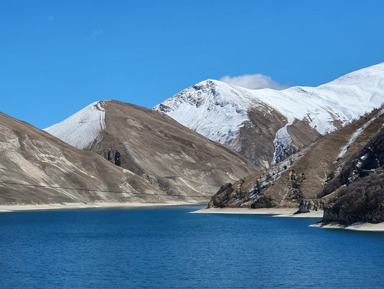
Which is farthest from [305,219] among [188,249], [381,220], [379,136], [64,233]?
[188,249]

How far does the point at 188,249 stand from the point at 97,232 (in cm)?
2818

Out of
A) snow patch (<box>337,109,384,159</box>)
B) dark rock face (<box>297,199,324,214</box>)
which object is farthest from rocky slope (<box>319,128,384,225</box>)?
snow patch (<box>337,109,384,159</box>)

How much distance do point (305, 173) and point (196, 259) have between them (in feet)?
276

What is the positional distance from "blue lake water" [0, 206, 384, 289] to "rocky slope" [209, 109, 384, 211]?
49.6 m

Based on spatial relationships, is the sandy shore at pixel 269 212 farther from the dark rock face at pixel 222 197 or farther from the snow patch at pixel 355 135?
the snow patch at pixel 355 135

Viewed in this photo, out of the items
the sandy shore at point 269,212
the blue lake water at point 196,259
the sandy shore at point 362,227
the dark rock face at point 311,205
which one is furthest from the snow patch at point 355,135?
the blue lake water at point 196,259

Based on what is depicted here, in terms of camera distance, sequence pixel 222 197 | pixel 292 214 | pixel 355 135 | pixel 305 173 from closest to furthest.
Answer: pixel 292 214, pixel 305 173, pixel 355 135, pixel 222 197

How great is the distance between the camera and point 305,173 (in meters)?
137

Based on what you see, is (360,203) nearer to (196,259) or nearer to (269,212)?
(196,259)

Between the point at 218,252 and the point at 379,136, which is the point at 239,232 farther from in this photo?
the point at 379,136

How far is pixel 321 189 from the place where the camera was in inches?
5197

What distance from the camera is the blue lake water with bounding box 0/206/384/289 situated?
44750mm

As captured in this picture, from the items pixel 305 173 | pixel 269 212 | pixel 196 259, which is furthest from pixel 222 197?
pixel 196 259

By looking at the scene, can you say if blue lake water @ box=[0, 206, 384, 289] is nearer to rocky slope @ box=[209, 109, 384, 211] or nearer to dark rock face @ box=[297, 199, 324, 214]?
dark rock face @ box=[297, 199, 324, 214]
